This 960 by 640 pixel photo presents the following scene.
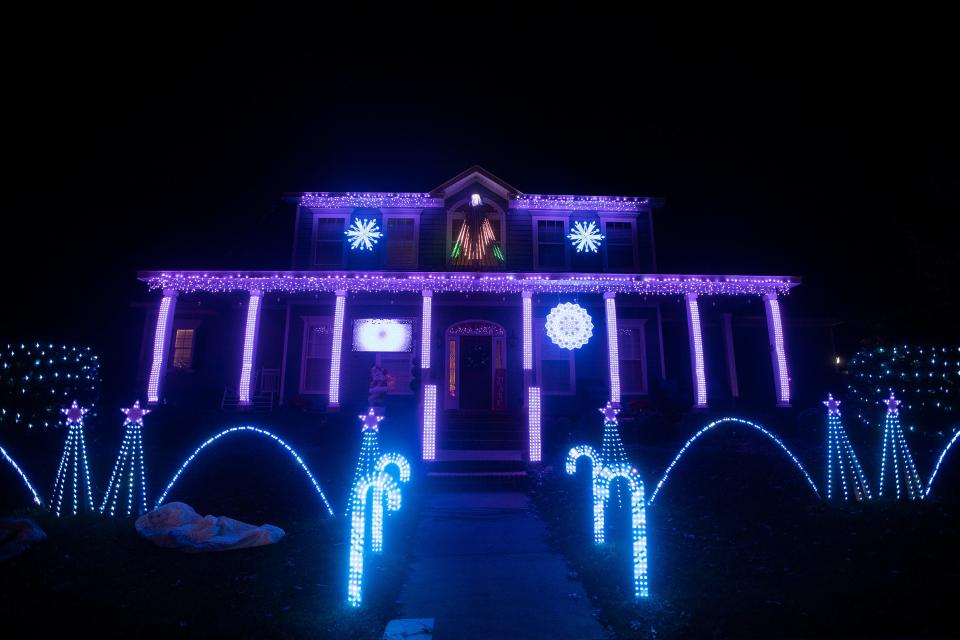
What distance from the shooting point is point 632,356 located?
15.2 meters

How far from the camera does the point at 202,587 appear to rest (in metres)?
4.73

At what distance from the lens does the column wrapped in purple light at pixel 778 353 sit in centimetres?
1275

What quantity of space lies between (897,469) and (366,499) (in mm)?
8209

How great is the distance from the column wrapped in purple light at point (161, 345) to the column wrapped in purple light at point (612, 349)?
11.2 m

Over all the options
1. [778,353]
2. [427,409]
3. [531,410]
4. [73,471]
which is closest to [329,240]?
[427,409]

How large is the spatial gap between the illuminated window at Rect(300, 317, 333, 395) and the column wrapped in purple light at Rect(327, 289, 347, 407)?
1.74 metres

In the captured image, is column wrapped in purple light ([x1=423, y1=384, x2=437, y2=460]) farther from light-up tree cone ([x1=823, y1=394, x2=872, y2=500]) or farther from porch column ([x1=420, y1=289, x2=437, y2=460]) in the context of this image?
light-up tree cone ([x1=823, y1=394, x2=872, y2=500])

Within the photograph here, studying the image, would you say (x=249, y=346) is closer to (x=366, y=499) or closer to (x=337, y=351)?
(x=337, y=351)

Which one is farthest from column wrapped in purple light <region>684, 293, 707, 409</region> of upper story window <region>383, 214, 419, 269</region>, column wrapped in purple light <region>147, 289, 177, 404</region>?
column wrapped in purple light <region>147, 289, 177, 404</region>

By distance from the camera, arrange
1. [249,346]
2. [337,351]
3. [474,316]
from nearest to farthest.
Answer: [249,346]
[337,351]
[474,316]

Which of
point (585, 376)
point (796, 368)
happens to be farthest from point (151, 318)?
point (796, 368)

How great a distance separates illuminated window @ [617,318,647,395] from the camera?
1499cm

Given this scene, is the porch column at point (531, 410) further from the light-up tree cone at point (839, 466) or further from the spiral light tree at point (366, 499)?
the light-up tree cone at point (839, 466)

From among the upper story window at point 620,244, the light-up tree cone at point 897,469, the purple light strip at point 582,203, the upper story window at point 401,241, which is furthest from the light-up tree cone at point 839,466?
the upper story window at point 401,241
